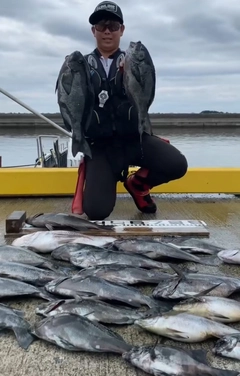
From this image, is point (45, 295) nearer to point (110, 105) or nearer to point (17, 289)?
point (17, 289)

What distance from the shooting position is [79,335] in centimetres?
202

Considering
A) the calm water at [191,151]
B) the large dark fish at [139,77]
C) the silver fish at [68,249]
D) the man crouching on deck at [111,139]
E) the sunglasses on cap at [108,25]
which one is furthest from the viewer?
the calm water at [191,151]

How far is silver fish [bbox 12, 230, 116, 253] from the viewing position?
333cm

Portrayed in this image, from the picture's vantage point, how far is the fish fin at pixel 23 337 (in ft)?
6.81

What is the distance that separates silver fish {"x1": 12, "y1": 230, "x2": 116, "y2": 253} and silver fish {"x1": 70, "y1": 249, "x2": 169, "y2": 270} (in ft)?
1.12

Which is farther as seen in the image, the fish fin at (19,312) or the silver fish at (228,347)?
the fish fin at (19,312)

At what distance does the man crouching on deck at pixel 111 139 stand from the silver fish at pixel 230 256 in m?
1.44

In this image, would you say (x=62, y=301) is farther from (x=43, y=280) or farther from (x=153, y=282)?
(x=153, y=282)

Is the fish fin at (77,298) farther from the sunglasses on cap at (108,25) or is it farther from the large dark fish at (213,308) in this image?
the sunglasses on cap at (108,25)

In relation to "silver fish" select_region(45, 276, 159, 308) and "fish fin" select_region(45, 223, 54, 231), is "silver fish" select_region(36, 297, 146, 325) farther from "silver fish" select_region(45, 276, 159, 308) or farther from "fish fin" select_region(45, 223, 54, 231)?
"fish fin" select_region(45, 223, 54, 231)

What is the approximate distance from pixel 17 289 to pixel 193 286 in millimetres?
→ 949

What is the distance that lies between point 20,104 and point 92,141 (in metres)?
3.12

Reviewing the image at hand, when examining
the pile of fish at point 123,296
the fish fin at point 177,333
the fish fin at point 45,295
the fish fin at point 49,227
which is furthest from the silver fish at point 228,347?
the fish fin at point 49,227

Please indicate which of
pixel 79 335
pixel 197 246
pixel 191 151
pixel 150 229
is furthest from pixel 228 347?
pixel 191 151
